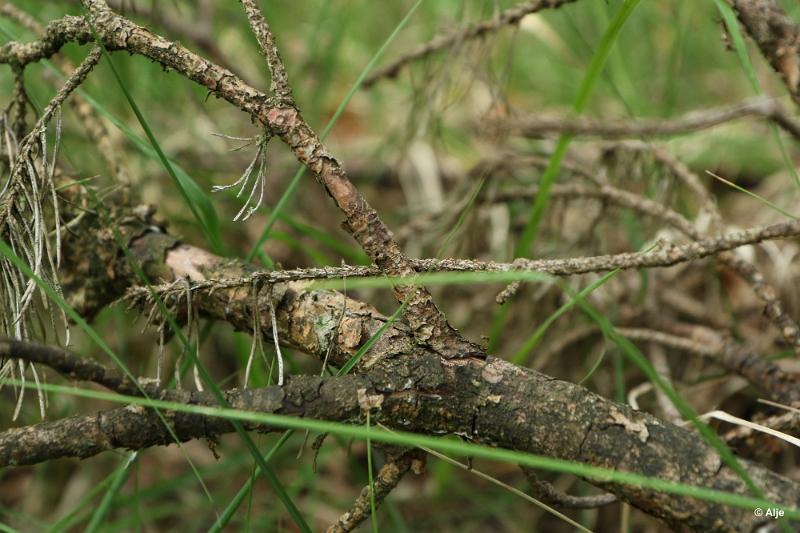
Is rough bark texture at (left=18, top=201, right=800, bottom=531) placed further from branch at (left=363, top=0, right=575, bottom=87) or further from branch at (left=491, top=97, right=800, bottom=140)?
branch at (left=363, top=0, right=575, bottom=87)

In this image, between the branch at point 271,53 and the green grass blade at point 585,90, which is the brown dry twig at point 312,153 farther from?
the green grass blade at point 585,90

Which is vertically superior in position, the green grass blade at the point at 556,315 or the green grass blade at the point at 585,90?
the green grass blade at the point at 585,90

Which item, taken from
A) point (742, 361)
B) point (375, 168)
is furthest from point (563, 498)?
point (375, 168)

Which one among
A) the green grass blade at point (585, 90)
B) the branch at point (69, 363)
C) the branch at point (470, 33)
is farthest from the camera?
the branch at point (470, 33)

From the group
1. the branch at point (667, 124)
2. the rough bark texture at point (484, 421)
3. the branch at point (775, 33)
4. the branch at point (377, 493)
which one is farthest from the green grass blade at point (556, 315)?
the branch at point (775, 33)

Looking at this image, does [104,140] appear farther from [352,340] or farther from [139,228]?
[352,340]

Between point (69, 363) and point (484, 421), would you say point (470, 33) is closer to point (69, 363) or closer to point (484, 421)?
point (484, 421)

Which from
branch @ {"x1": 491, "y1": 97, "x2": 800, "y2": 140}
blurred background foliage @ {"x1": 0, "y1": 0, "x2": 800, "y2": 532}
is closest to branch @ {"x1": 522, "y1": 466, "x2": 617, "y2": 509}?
blurred background foliage @ {"x1": 0, "y1": 0, "x2": 800, "y2": 532}

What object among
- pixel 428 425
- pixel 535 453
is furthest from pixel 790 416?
pixel 428 425

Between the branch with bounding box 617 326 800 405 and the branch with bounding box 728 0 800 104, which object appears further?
the branch with bounding box 617 326 800 405

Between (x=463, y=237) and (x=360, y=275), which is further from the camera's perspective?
(x=463, y=237)

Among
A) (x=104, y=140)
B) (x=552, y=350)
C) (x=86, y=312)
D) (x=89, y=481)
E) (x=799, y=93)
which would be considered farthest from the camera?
(x=89, y=481)
